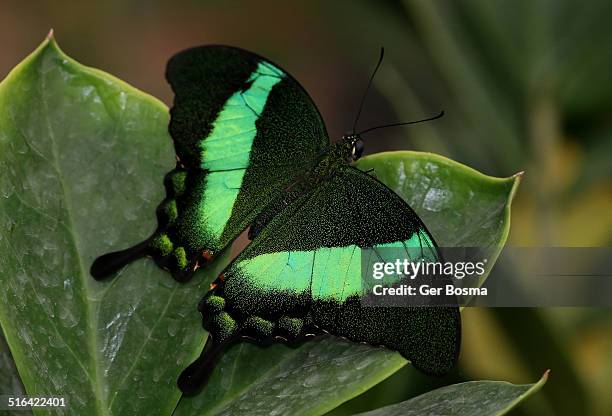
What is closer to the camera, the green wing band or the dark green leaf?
the dark green leaf

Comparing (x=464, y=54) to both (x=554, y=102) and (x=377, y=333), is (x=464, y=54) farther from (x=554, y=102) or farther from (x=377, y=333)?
(x=377, y=333)

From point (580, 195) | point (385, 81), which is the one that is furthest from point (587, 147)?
point (385, 81)

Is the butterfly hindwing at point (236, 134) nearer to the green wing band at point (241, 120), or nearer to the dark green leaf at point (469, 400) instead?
the green wing band at point (241, 120)

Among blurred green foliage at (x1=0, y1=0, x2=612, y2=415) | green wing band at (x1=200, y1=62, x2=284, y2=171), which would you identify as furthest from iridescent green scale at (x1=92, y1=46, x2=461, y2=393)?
blurred green foliage at (x1=0, y1=0, x2=612, y2=415)

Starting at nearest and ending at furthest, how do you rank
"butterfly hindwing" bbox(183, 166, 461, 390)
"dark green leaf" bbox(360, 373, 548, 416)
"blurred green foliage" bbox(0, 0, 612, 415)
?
"dark green leaf" bbox(360, 373, 548, 416) → "butterfly hindwing" bbox(183, 166, 461, 390) → "blurred green foliage" bbox(0, 0, 612, 415)

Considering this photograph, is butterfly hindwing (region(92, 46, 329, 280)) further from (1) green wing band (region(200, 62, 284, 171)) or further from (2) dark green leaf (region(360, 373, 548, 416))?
(2) dark green leaf (region(360, 373, 548, 416))

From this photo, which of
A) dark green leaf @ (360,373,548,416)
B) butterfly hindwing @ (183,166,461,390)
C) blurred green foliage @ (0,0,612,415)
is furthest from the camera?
blurred green foliage @ (0,0,612,415)

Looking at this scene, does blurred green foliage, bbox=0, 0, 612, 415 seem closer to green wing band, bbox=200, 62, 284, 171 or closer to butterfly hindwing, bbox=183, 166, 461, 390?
butterfly hindwing, bbox=183, 166, 461, 390

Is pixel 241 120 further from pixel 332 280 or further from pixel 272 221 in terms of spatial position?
pixel 332 280

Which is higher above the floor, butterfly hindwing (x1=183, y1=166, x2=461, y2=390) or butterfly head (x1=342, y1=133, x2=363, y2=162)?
butterfly head (x1=342, y1=133, x2=363, y2=162)
